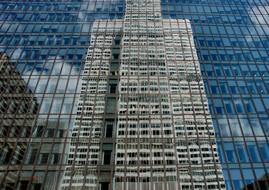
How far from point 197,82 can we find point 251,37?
16.1m

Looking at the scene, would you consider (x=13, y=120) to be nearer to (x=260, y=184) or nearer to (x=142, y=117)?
(x=142, y=117)

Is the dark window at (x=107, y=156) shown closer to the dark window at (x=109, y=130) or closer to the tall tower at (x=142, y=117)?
the tall tower at (x=142, y=117)

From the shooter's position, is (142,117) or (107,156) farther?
(142,117)

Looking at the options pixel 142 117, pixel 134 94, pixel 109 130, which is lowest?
pixel 109 130

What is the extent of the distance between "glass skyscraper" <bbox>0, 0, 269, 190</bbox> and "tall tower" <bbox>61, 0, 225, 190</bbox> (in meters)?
0.14

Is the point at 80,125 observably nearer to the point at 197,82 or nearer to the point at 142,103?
the point at 142,103

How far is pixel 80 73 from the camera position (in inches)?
1850

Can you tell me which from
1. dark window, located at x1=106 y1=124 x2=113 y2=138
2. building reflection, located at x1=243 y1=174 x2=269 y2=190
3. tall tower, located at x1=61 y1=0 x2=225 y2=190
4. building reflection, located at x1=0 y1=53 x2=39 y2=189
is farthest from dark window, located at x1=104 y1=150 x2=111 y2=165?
building reflection, located at x1=243 y1=174 x2=269 y2=190

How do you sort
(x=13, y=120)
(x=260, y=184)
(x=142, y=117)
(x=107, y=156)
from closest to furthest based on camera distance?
1. (x=260, y=184)
2. (x=107, y=156)
3. (x=13, y=120)
4. (x=142, y=117)

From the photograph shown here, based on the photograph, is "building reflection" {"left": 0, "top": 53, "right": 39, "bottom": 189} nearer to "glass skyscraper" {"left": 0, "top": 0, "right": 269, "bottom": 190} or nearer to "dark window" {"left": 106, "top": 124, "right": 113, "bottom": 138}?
"glass skyscraper" {"left": 0, "top": 0, "right": 269, "bottom": 190}

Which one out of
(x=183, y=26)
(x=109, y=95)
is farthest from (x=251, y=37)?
(x=109, y=95)

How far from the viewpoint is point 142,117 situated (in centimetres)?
4078

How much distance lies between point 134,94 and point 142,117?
14.2ft

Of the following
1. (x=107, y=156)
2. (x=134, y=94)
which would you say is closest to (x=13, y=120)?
(x=107, y=156)
